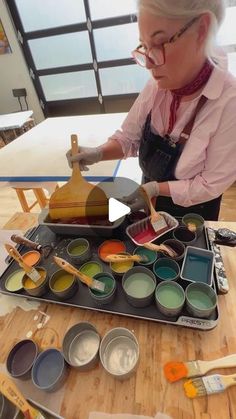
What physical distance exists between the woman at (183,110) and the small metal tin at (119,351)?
0.46 m

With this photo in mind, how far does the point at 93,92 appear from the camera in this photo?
4.39 m

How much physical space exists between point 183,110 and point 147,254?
1.78 feet

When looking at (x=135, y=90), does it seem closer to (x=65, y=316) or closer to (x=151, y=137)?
(x=151, y=137)

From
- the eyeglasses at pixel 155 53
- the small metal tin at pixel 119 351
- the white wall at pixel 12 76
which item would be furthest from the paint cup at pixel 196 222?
the white wall at pixel 12 76

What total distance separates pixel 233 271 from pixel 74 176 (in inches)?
25.9

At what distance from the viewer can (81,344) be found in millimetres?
652

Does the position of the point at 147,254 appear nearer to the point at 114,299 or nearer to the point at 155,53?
the point at 114,299

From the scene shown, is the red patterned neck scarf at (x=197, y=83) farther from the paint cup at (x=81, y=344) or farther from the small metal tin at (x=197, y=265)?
the paint cup at (x=81, y=344)

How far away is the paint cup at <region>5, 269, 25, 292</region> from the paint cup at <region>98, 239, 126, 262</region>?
277 millimetres

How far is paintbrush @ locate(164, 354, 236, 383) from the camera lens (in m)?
0.56

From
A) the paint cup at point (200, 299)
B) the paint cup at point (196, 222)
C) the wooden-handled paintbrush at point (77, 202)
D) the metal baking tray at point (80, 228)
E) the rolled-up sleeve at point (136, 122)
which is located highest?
the rolled-up sleeve at point (136, 122)

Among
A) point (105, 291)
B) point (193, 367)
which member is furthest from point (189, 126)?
point (193, 367)

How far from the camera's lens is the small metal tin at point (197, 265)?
2.34 feet
